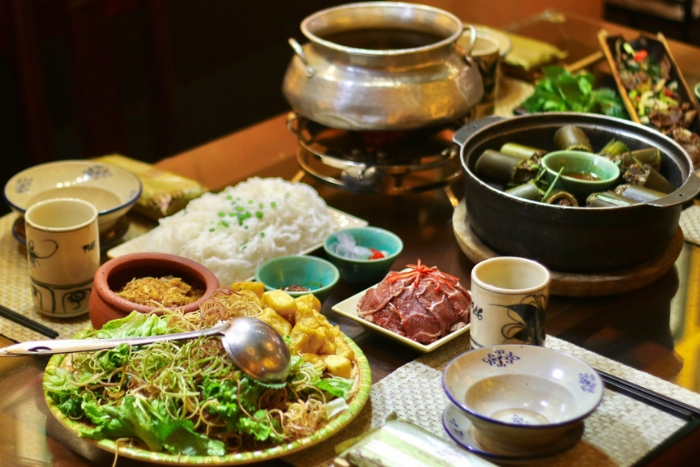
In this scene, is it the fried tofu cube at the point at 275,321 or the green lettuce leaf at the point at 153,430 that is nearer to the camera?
the green lettuce leaf at the point at 153,430

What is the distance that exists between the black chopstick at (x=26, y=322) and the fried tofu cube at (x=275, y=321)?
1.49 feet

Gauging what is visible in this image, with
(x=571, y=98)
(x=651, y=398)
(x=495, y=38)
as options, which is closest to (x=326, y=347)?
(x=651, y=398)

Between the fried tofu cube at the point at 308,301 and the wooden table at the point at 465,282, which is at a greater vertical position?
the fried tofu cube at the point at 308,301

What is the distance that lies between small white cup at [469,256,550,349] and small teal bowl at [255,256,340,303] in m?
0.37

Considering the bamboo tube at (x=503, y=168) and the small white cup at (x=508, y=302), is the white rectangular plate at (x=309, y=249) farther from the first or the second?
the small white cup at (x=508, y=302)

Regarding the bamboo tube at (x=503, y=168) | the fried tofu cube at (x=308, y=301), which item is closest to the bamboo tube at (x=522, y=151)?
the bamboo tube at (x=503, y=168)

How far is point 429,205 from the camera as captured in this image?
2.10m

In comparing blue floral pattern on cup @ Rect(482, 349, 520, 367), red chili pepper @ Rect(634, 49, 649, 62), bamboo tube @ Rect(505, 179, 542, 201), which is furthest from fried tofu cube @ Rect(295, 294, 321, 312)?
red chili pepper @ Rect(634, 49, 649, 62)

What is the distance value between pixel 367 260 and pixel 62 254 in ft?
1.96

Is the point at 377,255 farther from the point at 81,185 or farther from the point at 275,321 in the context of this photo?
the point at 81,185

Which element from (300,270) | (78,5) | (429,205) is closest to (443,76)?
(429,205)

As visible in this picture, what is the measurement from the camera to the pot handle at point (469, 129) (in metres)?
1.88

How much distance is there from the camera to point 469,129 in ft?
6.34

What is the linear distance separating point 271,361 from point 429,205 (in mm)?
948
